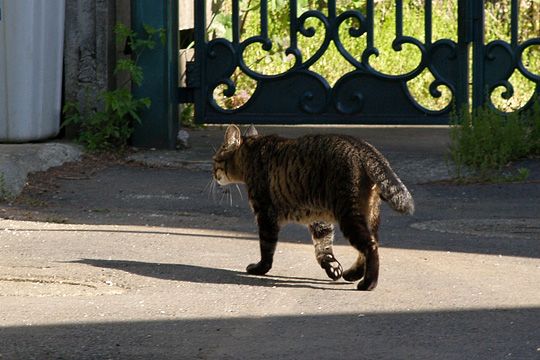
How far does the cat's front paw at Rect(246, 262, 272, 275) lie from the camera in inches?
239

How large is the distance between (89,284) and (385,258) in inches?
61.4

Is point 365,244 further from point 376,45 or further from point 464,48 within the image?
point 376,45

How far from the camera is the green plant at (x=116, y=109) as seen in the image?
9578 mm

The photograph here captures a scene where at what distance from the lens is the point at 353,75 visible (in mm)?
9805

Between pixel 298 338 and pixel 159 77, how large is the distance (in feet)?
16.8

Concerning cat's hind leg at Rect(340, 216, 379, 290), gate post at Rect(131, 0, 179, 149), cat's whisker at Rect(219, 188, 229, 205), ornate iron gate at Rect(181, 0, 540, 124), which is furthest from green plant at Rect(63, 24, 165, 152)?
cat's hind leg at Rect(340, 216, 379, 290)

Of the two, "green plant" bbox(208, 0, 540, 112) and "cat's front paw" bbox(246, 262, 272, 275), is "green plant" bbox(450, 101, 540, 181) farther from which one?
"cat's front paw" bbox(246, 262, 272, 275)

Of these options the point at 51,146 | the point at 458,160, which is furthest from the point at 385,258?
the point at 51,146

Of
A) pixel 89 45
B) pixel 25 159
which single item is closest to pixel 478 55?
pixel 89 45

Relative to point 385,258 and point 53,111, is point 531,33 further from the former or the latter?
point 385,258

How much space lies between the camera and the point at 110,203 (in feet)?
27.1

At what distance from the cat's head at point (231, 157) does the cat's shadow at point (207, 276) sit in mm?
489

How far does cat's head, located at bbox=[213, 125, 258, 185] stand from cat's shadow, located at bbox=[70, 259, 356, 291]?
489 millimetres

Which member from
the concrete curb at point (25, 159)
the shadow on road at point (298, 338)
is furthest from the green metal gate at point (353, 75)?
the shadow on road at point (298, 338)
